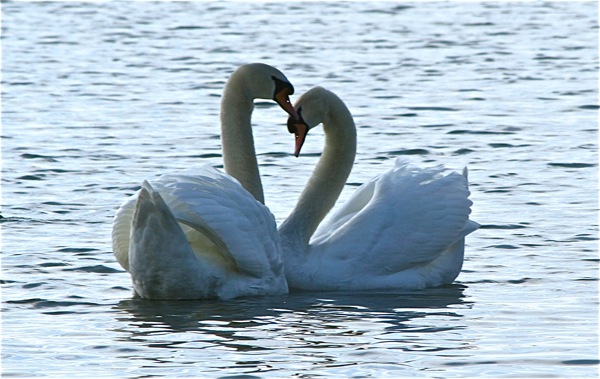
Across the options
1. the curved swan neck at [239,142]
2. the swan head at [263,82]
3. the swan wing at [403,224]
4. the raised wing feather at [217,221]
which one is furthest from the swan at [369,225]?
the raised wing feather at [217,221]

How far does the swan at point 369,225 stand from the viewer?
880 centimetres

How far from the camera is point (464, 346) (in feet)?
24.2

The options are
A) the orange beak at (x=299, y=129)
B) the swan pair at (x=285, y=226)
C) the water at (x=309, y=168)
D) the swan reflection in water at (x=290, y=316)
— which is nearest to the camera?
the water at (x=309, y=168)

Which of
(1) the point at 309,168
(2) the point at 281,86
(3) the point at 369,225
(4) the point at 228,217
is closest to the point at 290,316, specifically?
(4) the point at 228,217

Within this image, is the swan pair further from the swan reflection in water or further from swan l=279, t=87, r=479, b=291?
the swan reflection in water

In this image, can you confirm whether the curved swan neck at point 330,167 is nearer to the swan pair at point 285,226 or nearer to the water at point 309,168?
the swan pair at point 285,226

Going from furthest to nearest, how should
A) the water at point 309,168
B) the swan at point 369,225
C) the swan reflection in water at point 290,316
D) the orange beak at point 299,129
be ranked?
the orange beak at point 299,129 → the swan at point 369,225 → the swan reflection in water at point 290,316 → the water at point 309,168

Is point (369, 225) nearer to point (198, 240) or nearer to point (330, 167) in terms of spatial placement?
point (330, 167)

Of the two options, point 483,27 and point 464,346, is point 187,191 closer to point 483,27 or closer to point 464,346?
point 464,346

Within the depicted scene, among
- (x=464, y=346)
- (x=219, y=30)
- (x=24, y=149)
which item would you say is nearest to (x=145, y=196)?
(x=464, y=346)

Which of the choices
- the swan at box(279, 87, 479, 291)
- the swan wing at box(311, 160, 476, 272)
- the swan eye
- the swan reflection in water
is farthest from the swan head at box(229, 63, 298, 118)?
the swan reflection in water

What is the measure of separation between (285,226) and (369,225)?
1.84ft

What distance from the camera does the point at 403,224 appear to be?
8.90m

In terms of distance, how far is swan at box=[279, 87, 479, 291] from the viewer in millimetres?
8797
